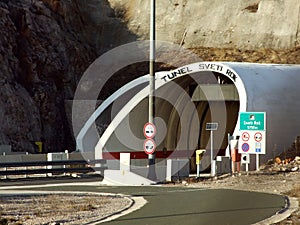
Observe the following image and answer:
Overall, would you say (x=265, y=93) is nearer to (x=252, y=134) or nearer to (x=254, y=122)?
(x=254, y=122)

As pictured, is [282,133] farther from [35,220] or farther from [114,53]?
[114,53]

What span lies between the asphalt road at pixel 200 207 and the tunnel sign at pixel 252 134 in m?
3.81

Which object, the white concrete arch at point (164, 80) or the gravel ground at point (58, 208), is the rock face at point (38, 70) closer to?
the white concrete arch at point (164, 80)

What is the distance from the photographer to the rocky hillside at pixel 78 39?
53.8m

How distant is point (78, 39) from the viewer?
66562 mm

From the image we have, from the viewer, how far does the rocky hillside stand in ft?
177

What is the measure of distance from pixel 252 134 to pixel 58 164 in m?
9.09

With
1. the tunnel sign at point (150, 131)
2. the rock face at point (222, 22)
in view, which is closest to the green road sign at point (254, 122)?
the tunnel sign at point (150, 131)

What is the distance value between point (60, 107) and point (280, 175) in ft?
100.0

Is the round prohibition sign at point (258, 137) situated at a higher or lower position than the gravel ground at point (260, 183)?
higher

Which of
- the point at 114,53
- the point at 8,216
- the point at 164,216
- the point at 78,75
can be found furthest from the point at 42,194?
the point at 114,53

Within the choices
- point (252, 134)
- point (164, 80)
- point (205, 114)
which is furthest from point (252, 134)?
point (205, 114)

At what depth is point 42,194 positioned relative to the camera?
990 inches

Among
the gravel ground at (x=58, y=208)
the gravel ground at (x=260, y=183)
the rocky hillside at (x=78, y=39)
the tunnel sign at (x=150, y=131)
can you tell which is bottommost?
the gravel ground at (x=58, y=208)
